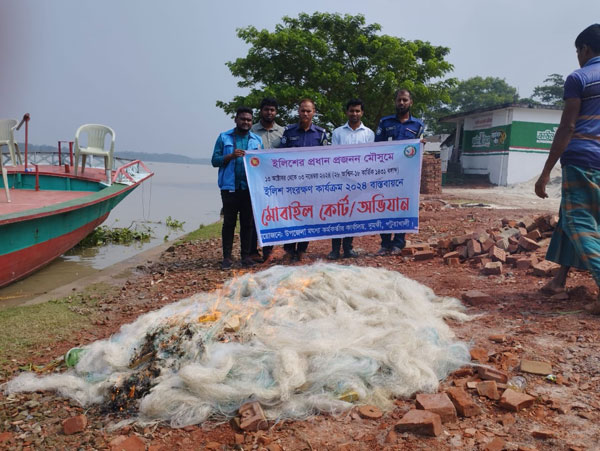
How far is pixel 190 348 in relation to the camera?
9.36 ft

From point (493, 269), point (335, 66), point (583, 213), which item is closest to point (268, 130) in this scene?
point (493, 269)

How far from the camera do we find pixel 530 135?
21203 millimetres

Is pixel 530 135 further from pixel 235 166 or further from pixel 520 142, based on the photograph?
pixel 235 166

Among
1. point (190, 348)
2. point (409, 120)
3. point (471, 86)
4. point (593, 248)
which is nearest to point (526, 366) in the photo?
point (593, 248)

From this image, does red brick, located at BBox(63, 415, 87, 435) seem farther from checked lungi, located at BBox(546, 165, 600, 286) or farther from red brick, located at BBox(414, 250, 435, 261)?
red brick, located at BBox(414, 250, 435, 261)

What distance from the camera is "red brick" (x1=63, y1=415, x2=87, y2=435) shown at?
2449 millimetres

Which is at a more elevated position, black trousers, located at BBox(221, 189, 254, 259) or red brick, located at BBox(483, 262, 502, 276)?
black trousers, located at BBox(221, 189, 254, 259)

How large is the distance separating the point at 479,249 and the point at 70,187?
8.40 meters

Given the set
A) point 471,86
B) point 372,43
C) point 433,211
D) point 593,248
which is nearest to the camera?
point 593,248

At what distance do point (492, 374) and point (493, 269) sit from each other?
2556mm

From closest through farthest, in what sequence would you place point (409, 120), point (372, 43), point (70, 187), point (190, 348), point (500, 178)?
1. point (190, 348)
2. point (409, 120)
3. point (70, 187)
4. point (372, 43)
5. point (500, 178)

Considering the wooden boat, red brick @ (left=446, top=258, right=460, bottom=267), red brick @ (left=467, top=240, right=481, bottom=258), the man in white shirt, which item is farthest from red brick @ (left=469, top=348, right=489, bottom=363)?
the wooden boat

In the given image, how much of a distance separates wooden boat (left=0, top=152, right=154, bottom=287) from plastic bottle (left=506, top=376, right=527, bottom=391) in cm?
575

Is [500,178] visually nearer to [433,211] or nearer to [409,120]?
[433,211]
